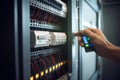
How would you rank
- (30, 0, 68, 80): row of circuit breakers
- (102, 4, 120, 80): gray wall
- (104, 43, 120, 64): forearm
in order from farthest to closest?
(102, 4, 120, 80): gray wall < (104, 43, 120, 64): forearm < (30, 0, 68, 80): row of circuit breakers

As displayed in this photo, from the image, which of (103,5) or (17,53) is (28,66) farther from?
(103,5)

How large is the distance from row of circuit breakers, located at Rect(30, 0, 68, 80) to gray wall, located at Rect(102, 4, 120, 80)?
199cm

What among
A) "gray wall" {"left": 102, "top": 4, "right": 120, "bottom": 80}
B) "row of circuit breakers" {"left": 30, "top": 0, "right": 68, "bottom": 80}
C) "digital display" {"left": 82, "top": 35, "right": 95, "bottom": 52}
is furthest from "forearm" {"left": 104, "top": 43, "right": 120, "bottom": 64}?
"gray wall" {"left": 102, "top": 4, "right": 120, "bottom": 80}

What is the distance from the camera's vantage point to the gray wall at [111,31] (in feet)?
9.87

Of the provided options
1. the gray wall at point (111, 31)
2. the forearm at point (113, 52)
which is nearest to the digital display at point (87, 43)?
the forearm at point (113, 52)

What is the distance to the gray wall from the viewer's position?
3.01m

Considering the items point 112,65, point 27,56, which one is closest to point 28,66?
point 27,56

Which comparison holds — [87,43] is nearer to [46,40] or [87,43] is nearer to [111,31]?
[46,40]

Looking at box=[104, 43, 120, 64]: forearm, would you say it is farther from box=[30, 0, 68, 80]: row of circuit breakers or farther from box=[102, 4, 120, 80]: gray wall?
box=[102, 4, 120, 80]: gray wall

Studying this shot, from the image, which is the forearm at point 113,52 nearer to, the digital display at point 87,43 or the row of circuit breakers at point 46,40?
the digital display at point 87,43

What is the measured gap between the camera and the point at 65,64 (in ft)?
4.32

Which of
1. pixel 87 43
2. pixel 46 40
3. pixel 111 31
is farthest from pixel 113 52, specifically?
pixel 111 31

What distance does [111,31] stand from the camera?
3.05 meters
